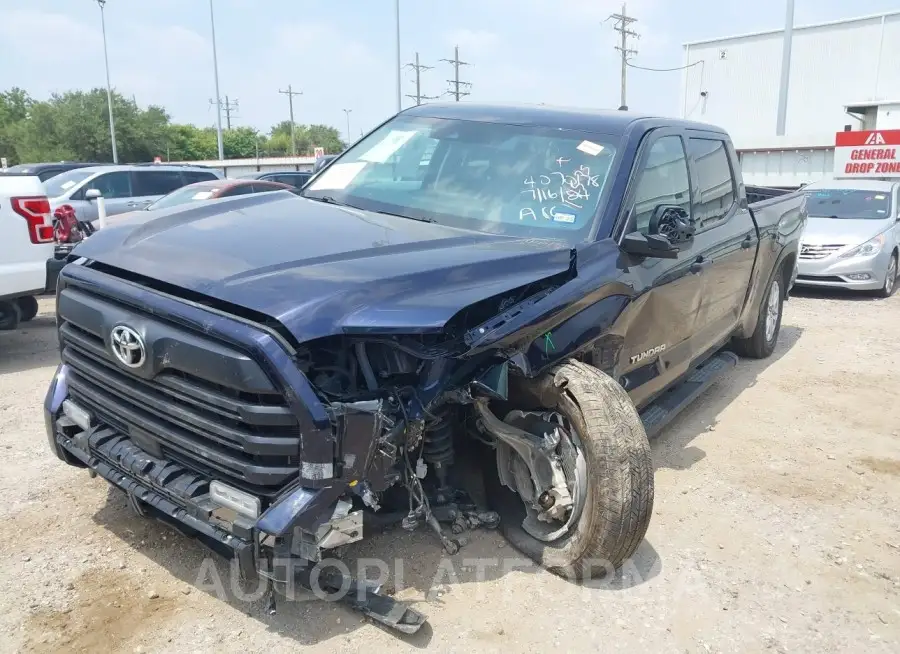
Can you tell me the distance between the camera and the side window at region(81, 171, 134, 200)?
12709 mm

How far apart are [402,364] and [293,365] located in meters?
0.48

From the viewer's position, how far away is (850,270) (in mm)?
9977

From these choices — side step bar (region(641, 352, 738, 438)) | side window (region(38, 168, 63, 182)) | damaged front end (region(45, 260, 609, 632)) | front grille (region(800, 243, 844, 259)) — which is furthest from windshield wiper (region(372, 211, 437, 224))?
side window (region(38, 168, 63, 182))

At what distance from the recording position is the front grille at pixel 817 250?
33.1 feet

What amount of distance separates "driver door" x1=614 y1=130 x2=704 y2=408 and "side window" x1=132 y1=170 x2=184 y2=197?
1134cm

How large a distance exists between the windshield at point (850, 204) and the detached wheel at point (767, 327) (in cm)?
495

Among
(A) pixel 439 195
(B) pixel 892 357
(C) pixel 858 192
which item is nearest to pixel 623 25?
(C) pixel 858 192

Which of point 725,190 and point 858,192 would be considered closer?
point 725,190

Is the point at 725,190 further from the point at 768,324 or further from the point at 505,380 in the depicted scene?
the point at 505,380

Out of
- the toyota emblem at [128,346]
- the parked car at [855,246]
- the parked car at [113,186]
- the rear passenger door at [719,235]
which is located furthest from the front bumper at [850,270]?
the parked car at [113,186]

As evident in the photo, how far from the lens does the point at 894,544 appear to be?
361 centimetres

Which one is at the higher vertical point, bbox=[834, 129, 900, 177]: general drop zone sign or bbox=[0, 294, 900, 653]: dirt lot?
bbox=[834, 129, 900, 177]: general drop zone sign

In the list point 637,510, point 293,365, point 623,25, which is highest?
point 623,25

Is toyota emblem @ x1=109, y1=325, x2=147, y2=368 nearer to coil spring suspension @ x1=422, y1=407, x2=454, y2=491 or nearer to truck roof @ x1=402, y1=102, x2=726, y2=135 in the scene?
coil spring suspension @ x1=422, y1=407, x2=454, y2=491
